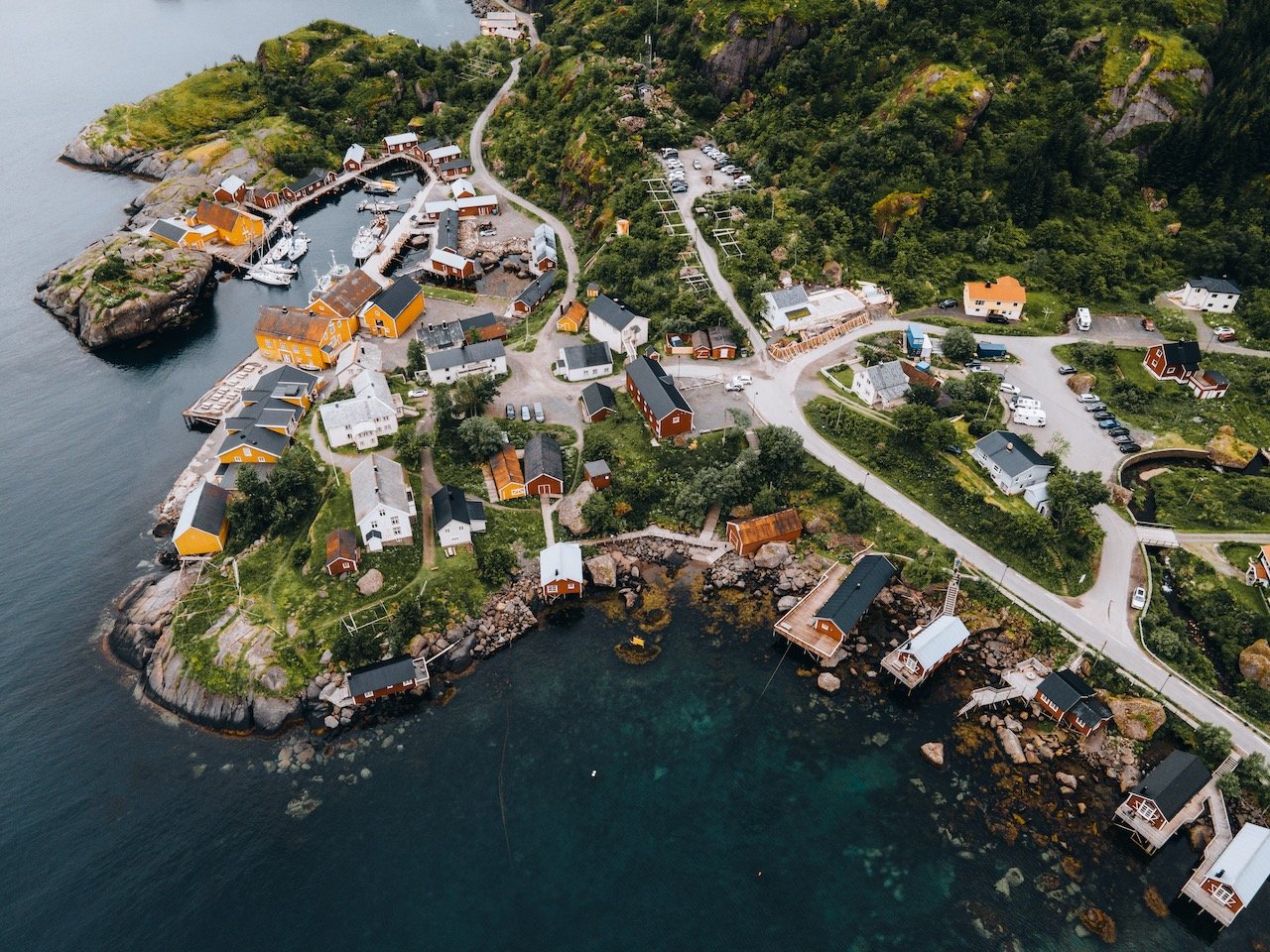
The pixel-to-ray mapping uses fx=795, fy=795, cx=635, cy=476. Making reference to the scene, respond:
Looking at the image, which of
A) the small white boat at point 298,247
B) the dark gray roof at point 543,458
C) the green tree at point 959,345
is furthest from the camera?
the small white boat at point 298,247

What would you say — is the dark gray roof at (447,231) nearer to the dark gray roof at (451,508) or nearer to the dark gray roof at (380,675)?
the dark gray roof at (451,508)

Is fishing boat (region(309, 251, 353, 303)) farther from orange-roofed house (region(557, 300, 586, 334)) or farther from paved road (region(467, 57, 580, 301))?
orange-roofed house (region(557, 300, 586, 334))

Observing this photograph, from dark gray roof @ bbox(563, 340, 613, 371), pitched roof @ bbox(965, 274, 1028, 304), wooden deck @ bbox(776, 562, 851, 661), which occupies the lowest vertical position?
wooden deck @ bbox(776, 562, 851, 661)

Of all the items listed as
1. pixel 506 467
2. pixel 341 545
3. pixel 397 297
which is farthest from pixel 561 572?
pixel 397 297

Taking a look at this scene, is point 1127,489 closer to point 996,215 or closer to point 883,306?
point 883,306

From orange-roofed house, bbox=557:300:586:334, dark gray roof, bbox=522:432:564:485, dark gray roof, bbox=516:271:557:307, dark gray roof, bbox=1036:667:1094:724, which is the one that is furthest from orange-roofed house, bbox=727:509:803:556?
dark gray roof, bbox=516:271:557:307

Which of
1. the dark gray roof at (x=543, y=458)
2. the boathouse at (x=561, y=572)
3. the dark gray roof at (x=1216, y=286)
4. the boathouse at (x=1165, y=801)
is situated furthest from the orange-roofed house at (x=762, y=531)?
the dark gray roof at (x=1216, y=286)

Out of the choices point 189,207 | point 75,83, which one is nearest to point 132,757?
point 189,207
